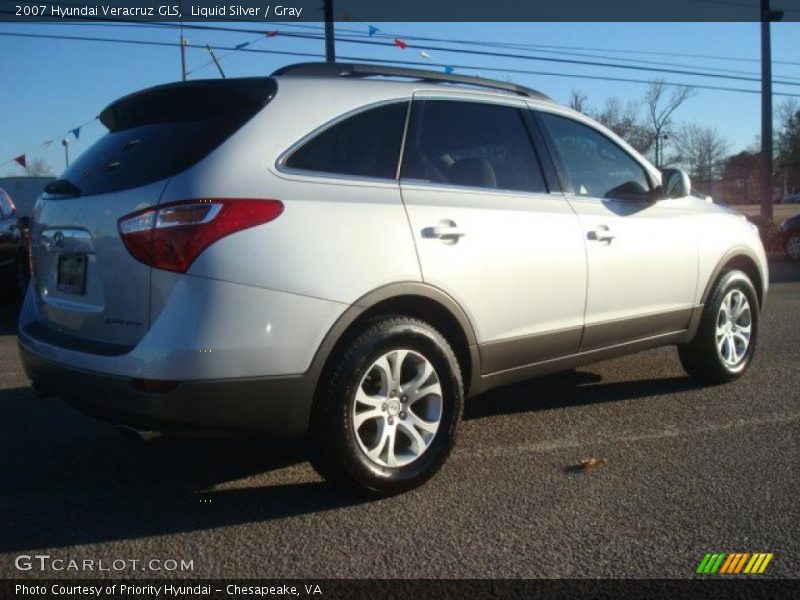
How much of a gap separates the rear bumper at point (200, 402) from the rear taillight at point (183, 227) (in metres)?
0.47

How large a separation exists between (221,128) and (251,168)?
0.24 metres

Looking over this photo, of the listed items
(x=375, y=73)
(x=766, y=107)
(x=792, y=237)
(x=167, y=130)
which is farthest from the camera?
(x=766, y=107)

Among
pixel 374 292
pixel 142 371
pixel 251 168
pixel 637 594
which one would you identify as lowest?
pixel 637 594

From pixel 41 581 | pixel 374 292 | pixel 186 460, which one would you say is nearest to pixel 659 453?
pixel 374 292

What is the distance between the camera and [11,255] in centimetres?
958

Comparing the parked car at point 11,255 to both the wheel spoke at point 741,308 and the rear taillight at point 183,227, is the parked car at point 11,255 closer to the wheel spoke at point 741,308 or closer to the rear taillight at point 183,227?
the rear taillight at point 183,227

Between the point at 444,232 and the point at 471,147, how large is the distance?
0.68m

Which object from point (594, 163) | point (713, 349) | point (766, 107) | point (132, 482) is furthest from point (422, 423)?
point (766, 107)

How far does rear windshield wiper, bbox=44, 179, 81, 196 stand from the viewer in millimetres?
3511

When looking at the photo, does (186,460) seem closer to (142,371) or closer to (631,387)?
(142,371)

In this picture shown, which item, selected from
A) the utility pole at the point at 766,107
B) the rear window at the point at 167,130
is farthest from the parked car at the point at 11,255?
the utility pole at the point at 766,107

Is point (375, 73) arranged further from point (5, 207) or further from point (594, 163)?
point (5, 207)

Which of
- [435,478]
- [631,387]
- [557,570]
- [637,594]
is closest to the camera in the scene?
[637,594]

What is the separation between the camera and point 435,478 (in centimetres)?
376
